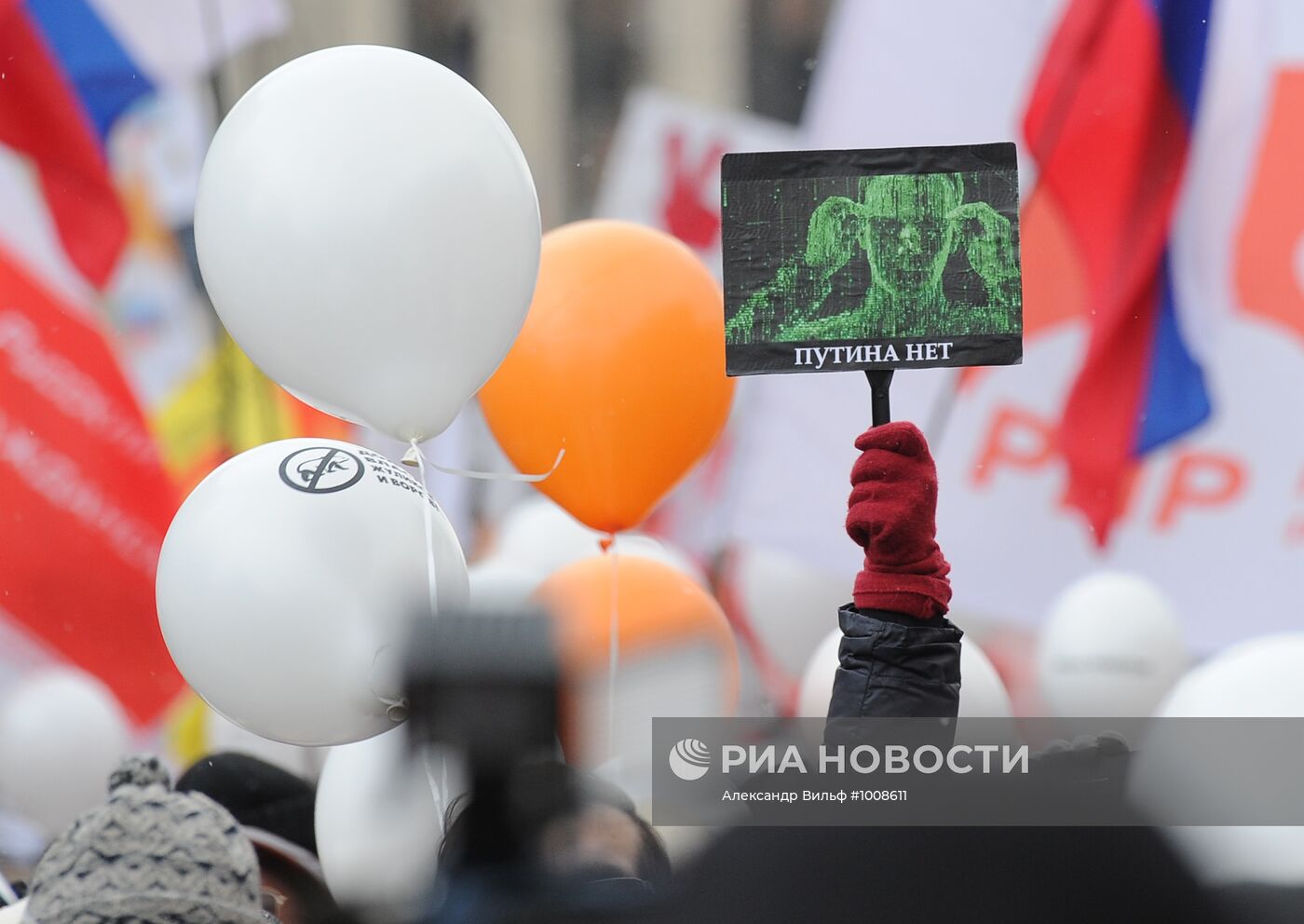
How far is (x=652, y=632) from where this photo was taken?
212cm

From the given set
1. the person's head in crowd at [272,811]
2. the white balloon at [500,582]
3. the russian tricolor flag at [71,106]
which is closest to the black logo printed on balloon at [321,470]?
the white balloon at [500,582]

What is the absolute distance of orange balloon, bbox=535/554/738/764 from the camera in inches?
74.2

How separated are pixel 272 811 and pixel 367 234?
3.71 ft

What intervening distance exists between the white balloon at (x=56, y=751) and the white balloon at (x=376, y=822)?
32.4 inches

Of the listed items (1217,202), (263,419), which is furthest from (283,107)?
(1217,202)

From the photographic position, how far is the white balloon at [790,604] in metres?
2.90

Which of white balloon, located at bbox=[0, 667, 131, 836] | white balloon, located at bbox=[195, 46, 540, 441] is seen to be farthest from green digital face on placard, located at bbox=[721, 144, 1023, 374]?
white balloon, located at bbox=[0, 667, 131, 836]

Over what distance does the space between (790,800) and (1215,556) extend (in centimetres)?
166

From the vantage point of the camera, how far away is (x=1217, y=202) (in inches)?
110

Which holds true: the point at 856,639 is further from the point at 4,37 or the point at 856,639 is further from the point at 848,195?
the point at 4,37

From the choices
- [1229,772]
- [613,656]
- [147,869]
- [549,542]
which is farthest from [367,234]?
[549,542]

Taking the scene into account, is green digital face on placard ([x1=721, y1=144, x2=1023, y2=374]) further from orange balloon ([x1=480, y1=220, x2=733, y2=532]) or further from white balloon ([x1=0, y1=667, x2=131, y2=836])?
white balloon ([x1=0, y1=667, x2=131, y2=836])

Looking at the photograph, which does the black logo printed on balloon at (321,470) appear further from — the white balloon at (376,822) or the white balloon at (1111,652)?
the white balloon at (1111,652)
